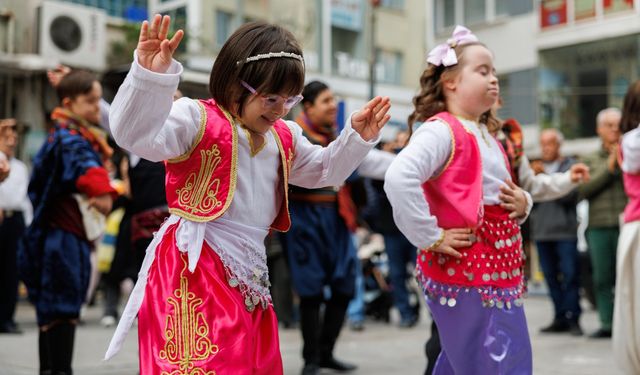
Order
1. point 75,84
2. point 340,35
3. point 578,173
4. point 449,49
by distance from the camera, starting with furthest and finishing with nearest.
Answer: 1. point 340,35
2. point 75,84
3. point 578,173
4. point 449,49

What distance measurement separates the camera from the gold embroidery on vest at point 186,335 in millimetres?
2434

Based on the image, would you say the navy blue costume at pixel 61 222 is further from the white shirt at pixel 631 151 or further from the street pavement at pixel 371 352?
the white shirt at pixel 631 151

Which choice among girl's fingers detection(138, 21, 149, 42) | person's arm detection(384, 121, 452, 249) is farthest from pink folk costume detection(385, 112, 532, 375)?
girl's fingers detection(138, 21, 149, 42)

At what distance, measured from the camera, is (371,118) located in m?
2.70

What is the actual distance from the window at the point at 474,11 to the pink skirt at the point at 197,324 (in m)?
24.2

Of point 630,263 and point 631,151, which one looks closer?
point 631,151

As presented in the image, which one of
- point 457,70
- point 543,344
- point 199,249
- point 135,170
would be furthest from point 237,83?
point 543,344

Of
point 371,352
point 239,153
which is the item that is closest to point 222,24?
point 371,352

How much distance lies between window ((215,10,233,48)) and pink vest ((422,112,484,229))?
1624 cm

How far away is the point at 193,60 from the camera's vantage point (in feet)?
57.5

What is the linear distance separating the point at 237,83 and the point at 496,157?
4.19 feet

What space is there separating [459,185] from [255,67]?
1.09 meters

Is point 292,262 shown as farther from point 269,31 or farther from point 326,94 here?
point 269,31

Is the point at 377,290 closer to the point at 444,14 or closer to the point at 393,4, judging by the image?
the point at 393,4
